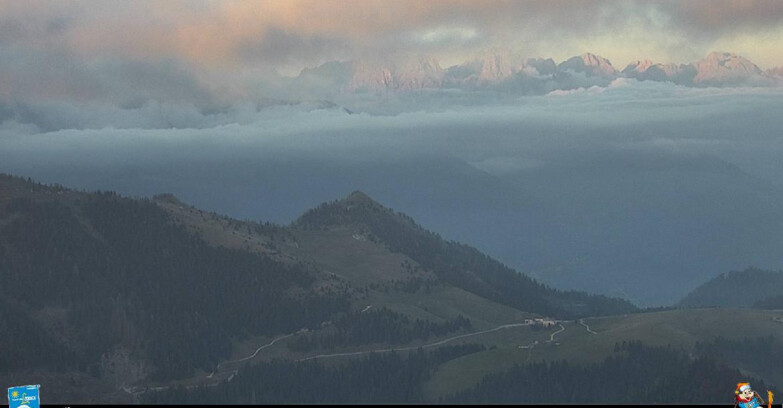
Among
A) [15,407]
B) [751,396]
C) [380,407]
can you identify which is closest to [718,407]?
[380,407]

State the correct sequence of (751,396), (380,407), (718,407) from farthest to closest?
1. (380,407)
2. (718,407)
3. (751,396)

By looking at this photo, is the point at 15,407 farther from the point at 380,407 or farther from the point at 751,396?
the point at 380,407

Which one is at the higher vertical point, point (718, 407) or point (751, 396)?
point (751, 396)

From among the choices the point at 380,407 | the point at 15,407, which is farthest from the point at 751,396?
the point at 380,407

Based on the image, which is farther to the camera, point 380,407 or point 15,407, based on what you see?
point 380,407

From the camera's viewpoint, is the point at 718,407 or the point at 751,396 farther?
the point at 718,407

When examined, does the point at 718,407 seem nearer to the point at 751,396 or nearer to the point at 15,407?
the point at 751,396

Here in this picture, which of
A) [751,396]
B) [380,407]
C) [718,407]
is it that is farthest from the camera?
[380,407]

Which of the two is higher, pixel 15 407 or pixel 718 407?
pixel 15 407

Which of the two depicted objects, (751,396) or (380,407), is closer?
(751,396)
